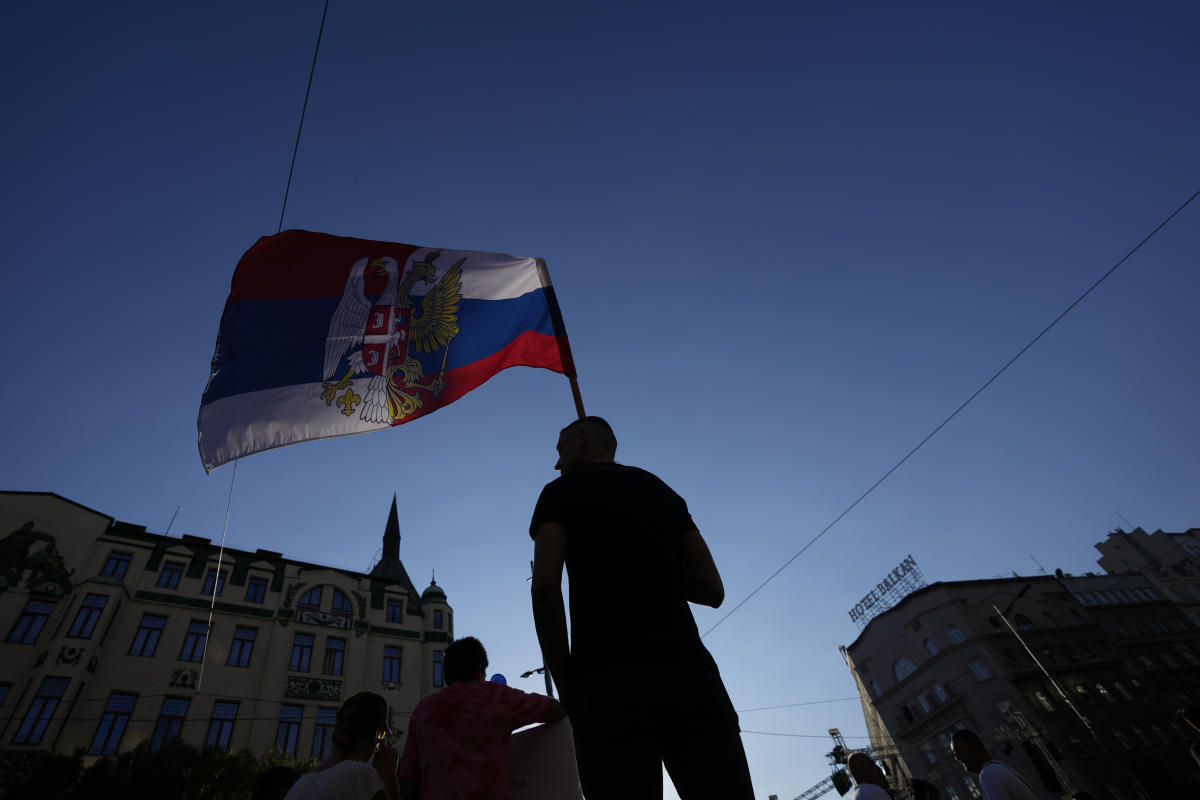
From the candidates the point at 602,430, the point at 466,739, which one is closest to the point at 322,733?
the point at 466,739

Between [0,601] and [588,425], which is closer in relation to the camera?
[588,425]

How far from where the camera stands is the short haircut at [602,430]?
312 centimetres

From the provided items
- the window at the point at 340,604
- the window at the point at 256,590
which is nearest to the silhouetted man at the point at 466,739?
the window at the point at 256,590

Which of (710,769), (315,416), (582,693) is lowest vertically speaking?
(710,769)

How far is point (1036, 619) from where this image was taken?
158 ft

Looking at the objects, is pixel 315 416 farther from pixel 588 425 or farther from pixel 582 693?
pixel 582 693

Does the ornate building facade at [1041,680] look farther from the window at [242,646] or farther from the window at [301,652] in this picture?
the window at [242,646]

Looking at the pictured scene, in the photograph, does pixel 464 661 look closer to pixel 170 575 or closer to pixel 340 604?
pixel 170 575

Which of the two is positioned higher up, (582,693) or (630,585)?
(630,585)

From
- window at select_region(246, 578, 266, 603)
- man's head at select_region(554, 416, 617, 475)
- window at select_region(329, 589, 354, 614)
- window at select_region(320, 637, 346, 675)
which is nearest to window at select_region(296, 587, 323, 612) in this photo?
window at select_region(329, 589, 354, 614)

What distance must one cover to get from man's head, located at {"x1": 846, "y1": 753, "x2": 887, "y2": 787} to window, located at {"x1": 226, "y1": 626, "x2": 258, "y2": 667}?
2648 centimetres

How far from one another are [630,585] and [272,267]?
6463mm

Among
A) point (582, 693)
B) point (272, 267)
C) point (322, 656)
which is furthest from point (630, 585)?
point (322, 656)

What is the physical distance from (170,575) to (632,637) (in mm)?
31207
